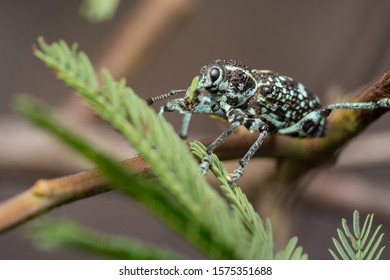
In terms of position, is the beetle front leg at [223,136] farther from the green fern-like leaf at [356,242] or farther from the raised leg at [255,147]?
the green fern-like leaf at [356,242]

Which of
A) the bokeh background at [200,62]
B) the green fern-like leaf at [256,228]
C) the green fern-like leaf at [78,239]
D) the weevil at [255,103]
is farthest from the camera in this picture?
the bokeh background at [200,62]

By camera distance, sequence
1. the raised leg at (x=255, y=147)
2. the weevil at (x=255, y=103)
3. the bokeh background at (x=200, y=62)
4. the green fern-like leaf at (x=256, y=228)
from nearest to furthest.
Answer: the green fern-like leaf at (x=256, y=228) → the raised leg at (x=255, y=147) → the weevil at (x=255, y=103) → the bokeh background at (x=200, y=62)

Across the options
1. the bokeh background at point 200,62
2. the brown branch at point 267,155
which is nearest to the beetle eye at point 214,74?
the brown branch at point 267,155

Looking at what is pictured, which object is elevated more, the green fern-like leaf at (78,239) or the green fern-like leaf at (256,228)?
the green fern-like leaf at (256,228)

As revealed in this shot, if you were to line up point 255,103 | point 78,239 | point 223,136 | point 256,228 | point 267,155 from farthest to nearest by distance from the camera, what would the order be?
point 255,103, point 267,155, point 223,136, point 256,228, point 78,239

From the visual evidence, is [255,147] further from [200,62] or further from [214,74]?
[200,62]

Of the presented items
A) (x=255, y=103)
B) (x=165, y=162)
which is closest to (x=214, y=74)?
(x=255, y=103)
